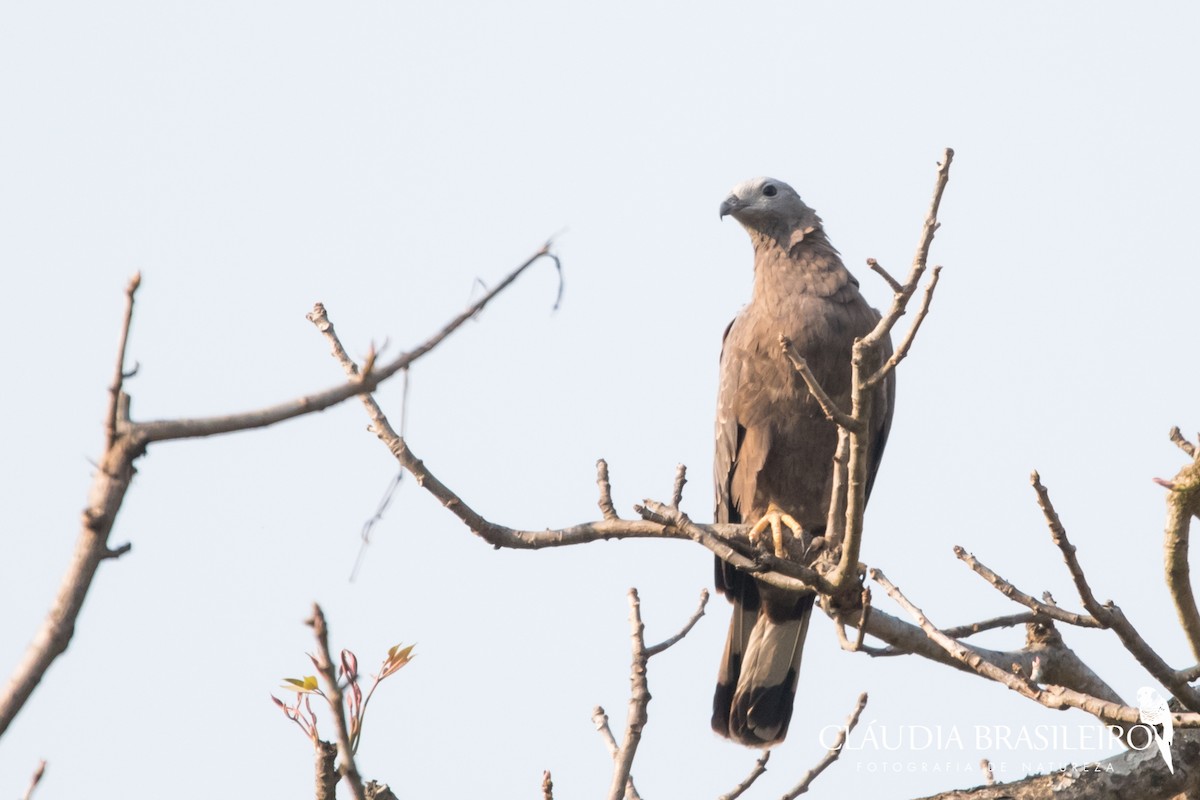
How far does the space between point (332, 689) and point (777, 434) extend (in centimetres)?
438

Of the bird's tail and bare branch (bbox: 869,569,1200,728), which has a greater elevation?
the bird's tail

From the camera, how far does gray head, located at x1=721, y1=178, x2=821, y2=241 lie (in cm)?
660

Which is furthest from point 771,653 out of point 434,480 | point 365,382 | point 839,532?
point 365,382

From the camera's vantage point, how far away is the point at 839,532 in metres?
3.95

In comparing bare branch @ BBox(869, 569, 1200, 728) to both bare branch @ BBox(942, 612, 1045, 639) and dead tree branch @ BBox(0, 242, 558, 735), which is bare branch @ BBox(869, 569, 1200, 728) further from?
dead tree branch @ BBox(0, 242, 558, 735)

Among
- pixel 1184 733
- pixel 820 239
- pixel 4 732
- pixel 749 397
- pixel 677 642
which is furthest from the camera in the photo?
pixel 820 239

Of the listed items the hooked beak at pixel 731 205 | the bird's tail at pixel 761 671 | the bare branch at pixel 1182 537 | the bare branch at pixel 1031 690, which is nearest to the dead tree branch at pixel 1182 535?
the bare branch at pixel 1182 537

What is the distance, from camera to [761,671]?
6.25m

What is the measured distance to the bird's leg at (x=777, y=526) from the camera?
18.3ft

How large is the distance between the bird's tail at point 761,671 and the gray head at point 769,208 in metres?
1.82

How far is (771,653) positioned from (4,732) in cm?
506

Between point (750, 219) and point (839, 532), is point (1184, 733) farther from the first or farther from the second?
point (750, 219)

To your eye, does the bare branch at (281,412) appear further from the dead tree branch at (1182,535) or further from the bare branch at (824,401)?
the dead tree branch at (1182,535)
